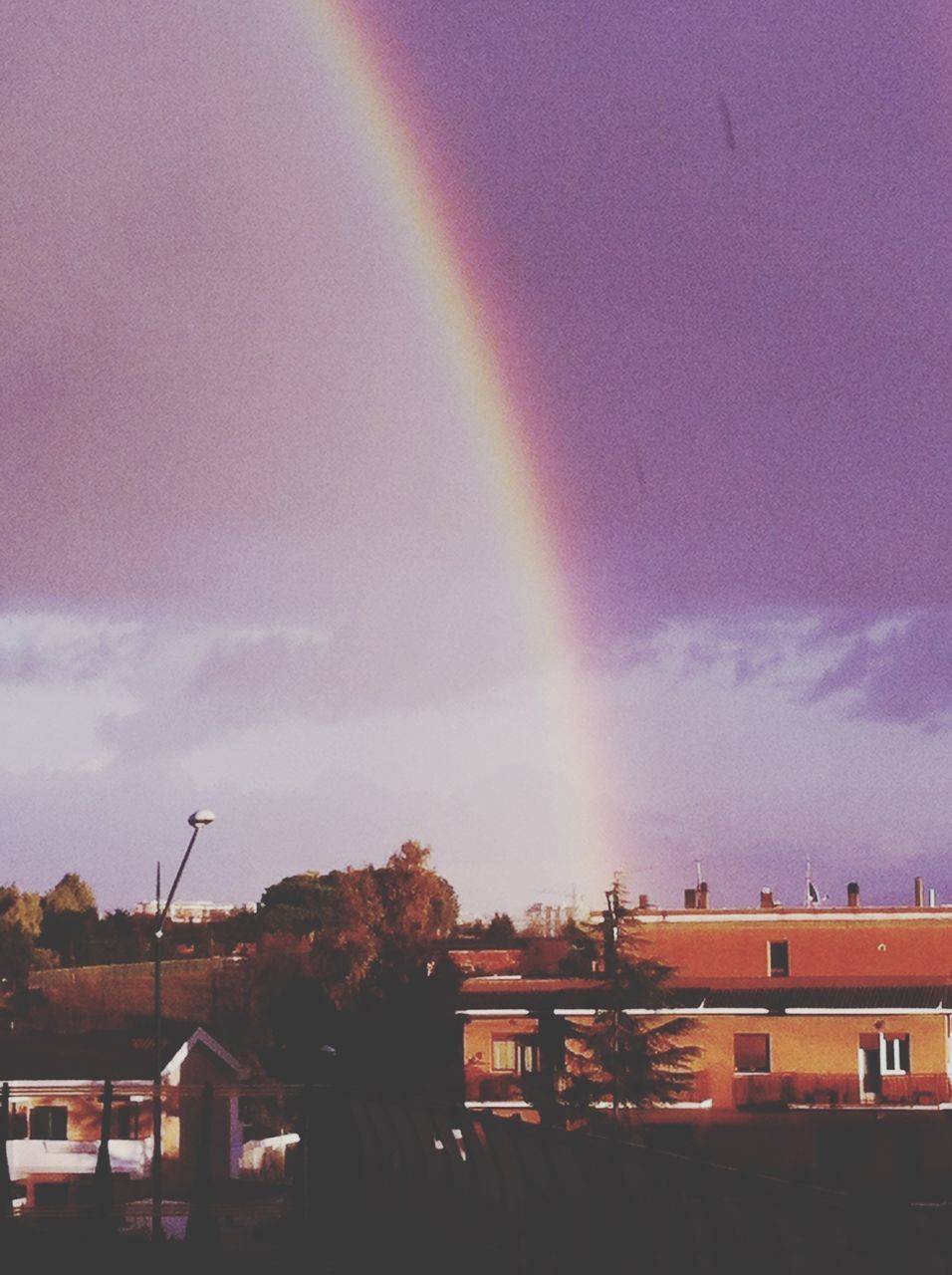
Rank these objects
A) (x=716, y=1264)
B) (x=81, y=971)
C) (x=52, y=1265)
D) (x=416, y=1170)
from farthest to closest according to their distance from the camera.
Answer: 1. (x=81, y=971)
2. (x=52, y=1265)
3. (x=416, y=1170)
4. (x=716, y=1264)

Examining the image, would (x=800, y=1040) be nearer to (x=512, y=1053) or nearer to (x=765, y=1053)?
(x=765, y=1053)

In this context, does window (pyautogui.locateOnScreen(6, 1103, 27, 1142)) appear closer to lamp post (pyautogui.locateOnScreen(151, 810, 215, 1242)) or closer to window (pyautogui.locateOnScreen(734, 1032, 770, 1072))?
lamp post (pyautogui.locateOnScreen(151, 810, 215, 1242))

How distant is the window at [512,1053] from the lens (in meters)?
49.1

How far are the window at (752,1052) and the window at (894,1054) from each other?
9.76 feet

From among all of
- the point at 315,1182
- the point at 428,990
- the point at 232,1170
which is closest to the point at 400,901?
the point at 428,990

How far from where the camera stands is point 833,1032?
47.4 m

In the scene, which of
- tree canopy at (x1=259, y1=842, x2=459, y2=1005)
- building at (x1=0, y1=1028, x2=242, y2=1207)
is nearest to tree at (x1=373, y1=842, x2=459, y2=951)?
tree canopy at (x1=259, y1=842, x2=459, y2=1005)

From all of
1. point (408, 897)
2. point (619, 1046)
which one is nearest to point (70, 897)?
point (408, 897)

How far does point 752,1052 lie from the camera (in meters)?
48.0

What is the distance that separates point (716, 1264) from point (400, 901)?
5944 centimetres

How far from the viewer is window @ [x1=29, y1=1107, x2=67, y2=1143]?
122 ft

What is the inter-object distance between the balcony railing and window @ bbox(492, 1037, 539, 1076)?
225 inches

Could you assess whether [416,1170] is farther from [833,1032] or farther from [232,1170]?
[833,1032]

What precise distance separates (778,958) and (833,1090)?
6172mm
